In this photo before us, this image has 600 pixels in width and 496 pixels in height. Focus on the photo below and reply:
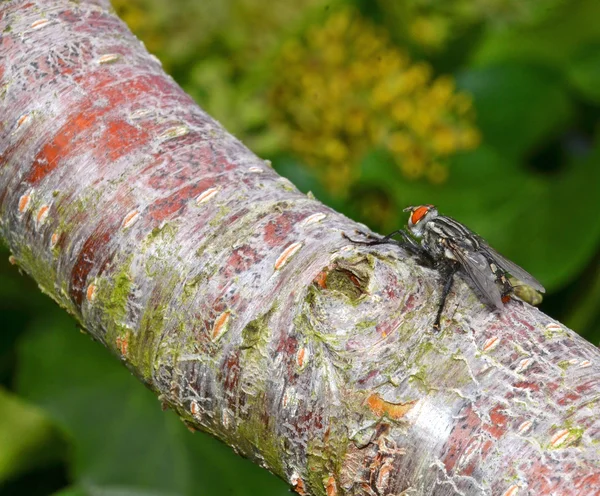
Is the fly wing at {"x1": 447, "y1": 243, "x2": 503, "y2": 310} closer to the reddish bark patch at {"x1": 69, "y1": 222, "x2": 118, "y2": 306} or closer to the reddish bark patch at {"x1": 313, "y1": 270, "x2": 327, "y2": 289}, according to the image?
the reddish bark patch at {"x1": 313, "y1": 270, "x2": 327, "y2": 289}

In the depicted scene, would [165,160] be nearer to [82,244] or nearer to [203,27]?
[82,244]

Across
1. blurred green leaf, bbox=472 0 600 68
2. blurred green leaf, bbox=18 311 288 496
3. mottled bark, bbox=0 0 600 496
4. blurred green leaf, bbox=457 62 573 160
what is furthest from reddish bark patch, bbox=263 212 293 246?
blurred green leaf, bbox=472 0 600 68

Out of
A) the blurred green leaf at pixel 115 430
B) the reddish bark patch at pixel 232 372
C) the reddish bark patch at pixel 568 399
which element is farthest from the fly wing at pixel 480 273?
the blurred green leaf at pixel 115 430

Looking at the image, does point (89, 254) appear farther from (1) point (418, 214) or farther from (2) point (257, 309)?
(1) point (418, 214)

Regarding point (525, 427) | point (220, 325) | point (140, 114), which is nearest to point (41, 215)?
point (140, 114)

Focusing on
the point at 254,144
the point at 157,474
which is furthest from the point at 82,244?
the point at 254,144

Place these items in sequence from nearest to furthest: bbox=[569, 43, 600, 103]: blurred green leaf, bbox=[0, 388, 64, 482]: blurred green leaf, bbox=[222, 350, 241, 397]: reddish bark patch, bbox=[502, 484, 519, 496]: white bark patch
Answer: bbox=[502, 484, 519, 496]: white bark patch < bbox=[222, 350, 241, 397]: reddish bark patch < bbox=[0, 388, 64, 482]: blurred green leaf < bbox=[569, 43, 600, 103]: blurred green leaf

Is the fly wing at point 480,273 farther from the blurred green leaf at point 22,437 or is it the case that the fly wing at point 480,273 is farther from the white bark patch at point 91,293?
the blurred green leaf at point 22,437
